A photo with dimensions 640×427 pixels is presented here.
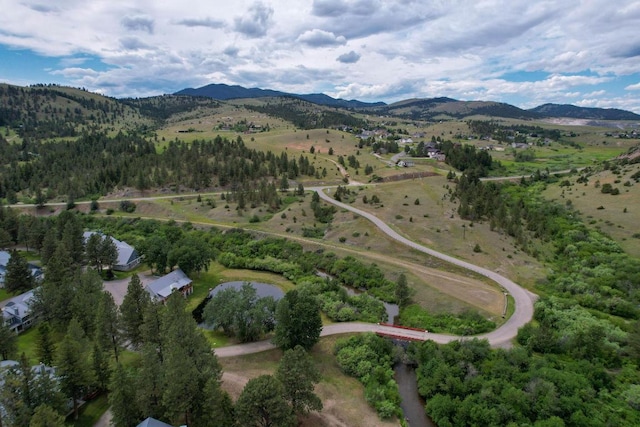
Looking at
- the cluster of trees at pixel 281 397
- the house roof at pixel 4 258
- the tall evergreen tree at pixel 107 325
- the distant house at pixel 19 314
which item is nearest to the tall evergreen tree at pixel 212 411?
the cluster of trees at pixel 281 397

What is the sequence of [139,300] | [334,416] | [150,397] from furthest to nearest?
[139,300], [334,416], [150,397]

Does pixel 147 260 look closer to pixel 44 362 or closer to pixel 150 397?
pixel 44 362

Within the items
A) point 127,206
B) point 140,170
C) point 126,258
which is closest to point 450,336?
point 126,258

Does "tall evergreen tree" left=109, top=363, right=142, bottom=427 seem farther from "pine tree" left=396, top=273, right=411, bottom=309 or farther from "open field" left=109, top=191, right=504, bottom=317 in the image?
"pine tree" left=396, top=273, right=411, bottom=309

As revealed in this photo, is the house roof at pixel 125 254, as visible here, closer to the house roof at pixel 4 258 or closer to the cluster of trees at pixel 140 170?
the house roof at pixel 4 258

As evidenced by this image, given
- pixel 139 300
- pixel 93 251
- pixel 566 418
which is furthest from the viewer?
pixel 93 251

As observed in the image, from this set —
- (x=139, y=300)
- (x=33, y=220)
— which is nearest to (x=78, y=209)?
(x=33, y=220)

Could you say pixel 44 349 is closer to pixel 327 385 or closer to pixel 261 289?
pixel 327 385
